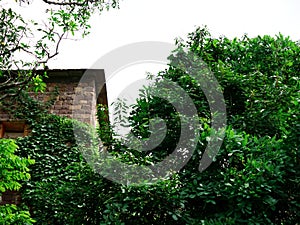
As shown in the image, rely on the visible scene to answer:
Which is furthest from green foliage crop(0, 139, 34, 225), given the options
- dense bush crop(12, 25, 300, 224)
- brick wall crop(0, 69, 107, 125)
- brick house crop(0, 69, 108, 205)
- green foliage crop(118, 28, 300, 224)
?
brick wall crop(0, 69, 107, 125)

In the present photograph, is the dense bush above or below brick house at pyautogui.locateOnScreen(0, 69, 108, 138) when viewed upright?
below

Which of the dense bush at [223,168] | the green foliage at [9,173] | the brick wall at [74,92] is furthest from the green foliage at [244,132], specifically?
the brick wall at [74,92]

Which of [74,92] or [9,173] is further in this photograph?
[74,92]

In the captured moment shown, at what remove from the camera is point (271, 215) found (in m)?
3.43

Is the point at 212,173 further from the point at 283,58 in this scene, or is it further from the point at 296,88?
the point at 283,58

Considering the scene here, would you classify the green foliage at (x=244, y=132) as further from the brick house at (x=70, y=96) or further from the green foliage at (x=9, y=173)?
the brick house at (x=70, y=96)

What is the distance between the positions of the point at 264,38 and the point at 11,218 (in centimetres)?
374

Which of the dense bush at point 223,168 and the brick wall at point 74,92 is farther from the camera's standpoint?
the brick wall at point 74,92

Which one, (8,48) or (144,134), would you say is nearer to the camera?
(144,134)

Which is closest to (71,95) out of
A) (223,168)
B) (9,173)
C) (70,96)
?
(70,96)

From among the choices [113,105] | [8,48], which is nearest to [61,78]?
[8,48]

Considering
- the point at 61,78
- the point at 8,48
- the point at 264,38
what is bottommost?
the point at 264,38

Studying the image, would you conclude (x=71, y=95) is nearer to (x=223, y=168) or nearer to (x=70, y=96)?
(x=70, y=96)

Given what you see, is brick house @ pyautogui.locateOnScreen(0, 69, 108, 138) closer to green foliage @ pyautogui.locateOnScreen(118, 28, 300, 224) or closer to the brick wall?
the brick wall
